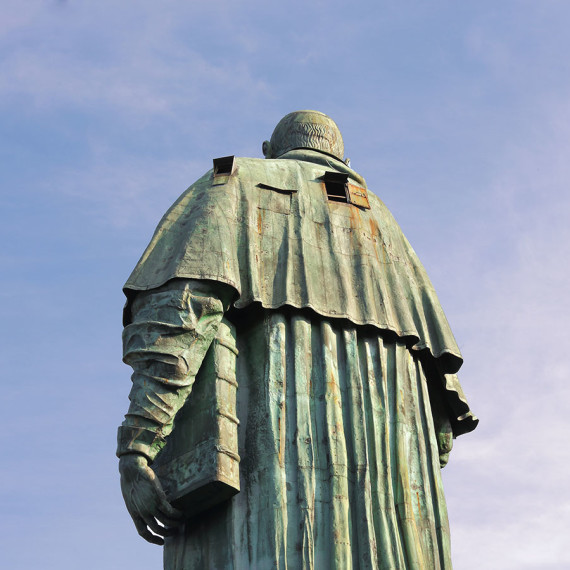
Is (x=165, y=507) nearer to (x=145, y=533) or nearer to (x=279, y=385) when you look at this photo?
(x=145, y=533)

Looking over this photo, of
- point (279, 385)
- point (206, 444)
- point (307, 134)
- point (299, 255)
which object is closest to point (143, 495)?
point (206, 444)

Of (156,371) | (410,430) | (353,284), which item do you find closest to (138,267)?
(156,371)

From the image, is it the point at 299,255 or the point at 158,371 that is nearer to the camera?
the point at 158,371

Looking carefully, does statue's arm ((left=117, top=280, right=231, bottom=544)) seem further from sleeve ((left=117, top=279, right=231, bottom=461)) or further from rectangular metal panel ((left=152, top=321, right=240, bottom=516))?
rectangular metal panel ((left=152, top=321, right=240, bottom=516))

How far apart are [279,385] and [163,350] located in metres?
1.10

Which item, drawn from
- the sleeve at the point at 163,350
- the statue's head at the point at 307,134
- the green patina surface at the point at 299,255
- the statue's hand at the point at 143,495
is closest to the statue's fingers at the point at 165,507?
the statue's hand at the point at 143,495

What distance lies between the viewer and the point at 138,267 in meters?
11.4

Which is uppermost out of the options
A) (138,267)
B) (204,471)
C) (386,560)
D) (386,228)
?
(386,228)

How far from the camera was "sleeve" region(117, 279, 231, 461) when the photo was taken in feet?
34.2

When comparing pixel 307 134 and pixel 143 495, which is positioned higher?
pixel 307 134

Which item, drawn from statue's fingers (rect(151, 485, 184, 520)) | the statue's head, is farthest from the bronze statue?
the statue's head

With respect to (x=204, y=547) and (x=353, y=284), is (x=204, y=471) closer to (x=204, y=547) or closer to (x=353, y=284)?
(x=204, y=547)

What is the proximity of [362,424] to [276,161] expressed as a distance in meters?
3.15

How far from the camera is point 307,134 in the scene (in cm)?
1361
